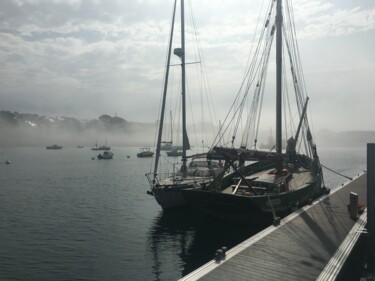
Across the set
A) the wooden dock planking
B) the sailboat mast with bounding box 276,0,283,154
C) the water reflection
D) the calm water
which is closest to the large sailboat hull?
the water reflection

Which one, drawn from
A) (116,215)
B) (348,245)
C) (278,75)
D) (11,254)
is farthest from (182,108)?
(348,245)

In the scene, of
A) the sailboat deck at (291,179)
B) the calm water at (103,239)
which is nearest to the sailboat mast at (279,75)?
the sailboat deck at (291,179)

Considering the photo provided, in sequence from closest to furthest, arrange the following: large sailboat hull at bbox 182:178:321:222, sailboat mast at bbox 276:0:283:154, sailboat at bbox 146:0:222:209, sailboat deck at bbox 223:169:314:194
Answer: large sailboat hull at bbox 182:178:321:222 → sailboat deck at bbox 223:169:314:194 → sailboat at bbox 146:0:222:209 → sailboat mast at bbox 276:0:283:154

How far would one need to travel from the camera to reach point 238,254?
15.3m

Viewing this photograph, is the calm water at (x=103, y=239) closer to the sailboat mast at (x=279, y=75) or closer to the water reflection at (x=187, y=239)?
the water reflection at (x=187, y=239)

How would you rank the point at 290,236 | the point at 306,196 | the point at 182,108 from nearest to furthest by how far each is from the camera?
the point at 290,236, the point at 306,196, the point at 182,108

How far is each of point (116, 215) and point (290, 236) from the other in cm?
2221

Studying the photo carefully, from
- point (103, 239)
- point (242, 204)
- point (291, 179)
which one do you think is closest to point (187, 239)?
point (242, 204)

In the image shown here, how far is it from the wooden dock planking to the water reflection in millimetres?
4971

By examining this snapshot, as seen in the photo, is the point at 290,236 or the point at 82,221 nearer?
the point at 290,236

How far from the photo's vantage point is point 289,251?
52.0 feet

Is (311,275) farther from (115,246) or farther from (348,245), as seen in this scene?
(115,246)

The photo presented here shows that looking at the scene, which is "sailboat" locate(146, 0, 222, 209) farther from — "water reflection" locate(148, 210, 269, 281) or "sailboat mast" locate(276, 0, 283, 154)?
"sailboat mast" locate(276, 0, 283, 154)

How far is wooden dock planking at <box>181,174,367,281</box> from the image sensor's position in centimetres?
1316
